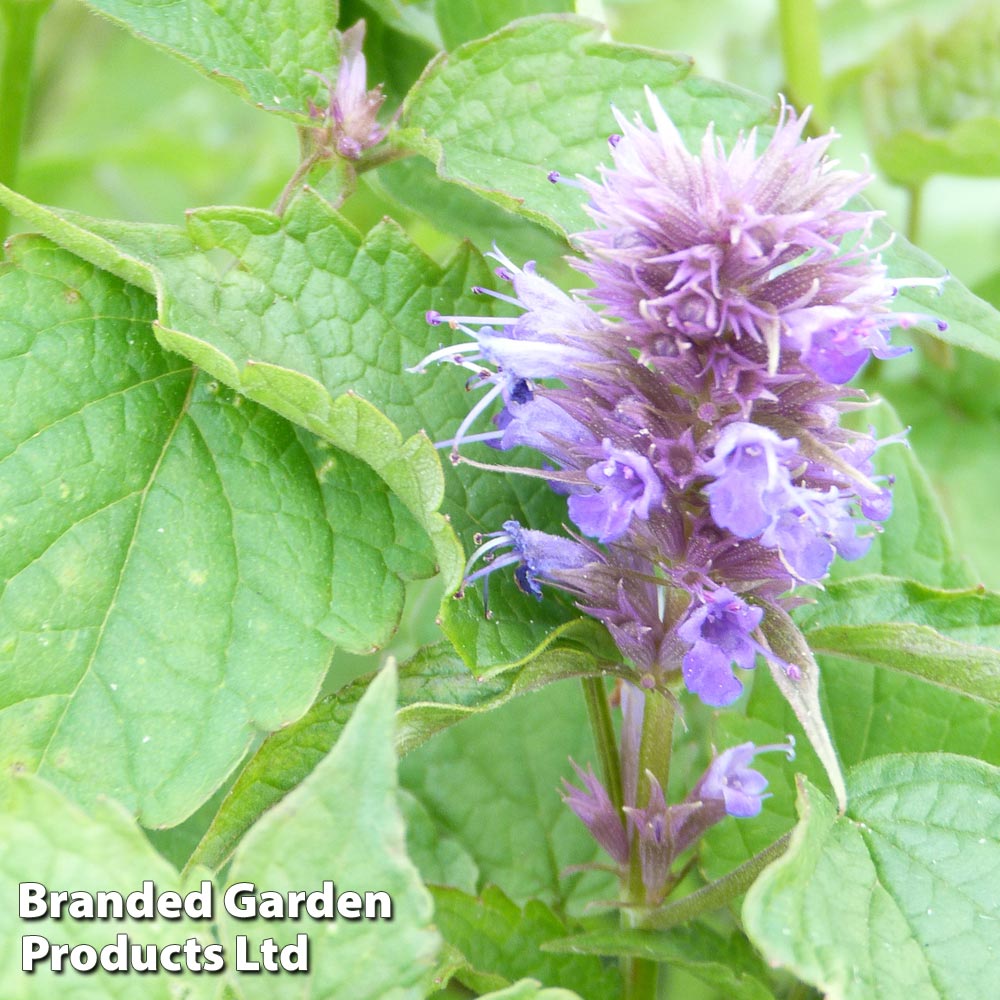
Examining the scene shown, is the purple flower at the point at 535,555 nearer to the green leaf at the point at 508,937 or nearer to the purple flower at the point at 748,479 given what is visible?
the purple flower at the point at 748,479

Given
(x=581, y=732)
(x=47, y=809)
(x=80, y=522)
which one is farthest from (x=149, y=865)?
(x=581, y=732)

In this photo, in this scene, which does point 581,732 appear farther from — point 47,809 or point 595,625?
point 47,809

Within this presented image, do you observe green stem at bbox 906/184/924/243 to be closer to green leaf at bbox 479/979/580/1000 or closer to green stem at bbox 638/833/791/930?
green stem at bbox 638/833/791/930

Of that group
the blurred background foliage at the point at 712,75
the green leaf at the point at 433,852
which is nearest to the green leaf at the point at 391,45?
the blurred background foliage at the point at 712,75

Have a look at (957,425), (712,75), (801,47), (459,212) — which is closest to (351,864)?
(459,212)

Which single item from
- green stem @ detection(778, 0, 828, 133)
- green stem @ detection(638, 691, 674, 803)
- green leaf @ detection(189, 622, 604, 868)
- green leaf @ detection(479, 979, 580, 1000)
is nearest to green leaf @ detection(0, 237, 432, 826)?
green leaf @ detection(189, 622, 604, 868)

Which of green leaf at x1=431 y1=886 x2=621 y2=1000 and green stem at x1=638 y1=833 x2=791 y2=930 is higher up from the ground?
green stem at x1=638 y1=833 x2=791 y2=930
